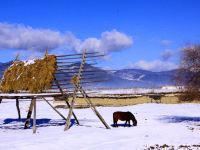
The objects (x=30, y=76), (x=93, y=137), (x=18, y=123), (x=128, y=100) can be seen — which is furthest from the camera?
(x=128, y=100)

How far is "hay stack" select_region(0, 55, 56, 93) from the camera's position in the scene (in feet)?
73.5

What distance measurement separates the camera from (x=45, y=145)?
16609mm

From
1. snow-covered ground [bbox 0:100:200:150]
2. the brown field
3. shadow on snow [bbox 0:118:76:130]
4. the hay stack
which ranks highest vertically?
the brown field

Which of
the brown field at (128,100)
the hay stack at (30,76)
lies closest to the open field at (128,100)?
the brown field at (128,100)

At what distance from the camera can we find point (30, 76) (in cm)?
2306

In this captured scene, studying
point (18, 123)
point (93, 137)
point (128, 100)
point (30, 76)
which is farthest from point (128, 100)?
point (93, 137)

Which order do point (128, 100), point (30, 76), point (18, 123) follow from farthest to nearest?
point (128, 100)
point (18, 123)
point (30, 76)

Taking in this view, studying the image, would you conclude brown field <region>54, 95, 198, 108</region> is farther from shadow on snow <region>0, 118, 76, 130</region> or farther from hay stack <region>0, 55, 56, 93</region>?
hay stack <region>0, 55, 56, 93</region>

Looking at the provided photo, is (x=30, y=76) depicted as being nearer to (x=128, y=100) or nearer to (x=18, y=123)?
(x=18, y=123)

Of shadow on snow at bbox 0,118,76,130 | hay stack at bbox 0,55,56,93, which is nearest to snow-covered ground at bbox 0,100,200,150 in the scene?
shadow on snow at bbox 0,118,76,130

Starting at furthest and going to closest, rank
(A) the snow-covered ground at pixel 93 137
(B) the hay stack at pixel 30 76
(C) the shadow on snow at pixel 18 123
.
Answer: (C) the shadow on snow at pixel 18 123, (B) the hay stack at pixel 30 76, (A) the snow-covered ground at pixel 93 137

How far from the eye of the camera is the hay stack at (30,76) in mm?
22406

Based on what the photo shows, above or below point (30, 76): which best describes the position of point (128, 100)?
above

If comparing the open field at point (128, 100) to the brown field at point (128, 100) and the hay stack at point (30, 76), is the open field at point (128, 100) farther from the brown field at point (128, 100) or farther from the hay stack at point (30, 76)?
the hay stack at point (30, 76)
